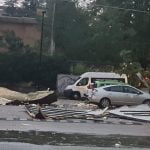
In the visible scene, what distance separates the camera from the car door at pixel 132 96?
113 ft

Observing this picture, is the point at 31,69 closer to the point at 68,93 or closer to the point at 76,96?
the point at 68,93

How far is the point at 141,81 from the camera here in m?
45.3

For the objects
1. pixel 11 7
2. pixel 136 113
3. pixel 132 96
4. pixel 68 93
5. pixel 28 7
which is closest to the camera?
pixel 136 113

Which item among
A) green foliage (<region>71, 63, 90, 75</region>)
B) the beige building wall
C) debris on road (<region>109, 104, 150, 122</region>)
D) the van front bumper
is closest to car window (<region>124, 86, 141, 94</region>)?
debris on road (<region>109, 104, 150, 122</region>)

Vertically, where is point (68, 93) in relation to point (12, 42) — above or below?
below

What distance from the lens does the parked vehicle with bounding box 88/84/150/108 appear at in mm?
33812

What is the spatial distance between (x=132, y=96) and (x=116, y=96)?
3.51 feet

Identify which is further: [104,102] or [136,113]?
[104,102]

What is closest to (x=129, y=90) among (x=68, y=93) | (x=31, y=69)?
(x=68, y=93)

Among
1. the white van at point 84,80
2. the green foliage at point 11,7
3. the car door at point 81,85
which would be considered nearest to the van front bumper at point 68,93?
the white van at point 84,80

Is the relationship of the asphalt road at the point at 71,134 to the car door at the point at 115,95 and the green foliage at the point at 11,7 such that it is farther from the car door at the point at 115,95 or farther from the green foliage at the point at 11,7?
the green foliage at the point at 11,7

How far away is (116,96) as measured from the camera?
112 ft

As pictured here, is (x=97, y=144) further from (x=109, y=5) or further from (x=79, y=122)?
(x=109, y=5)

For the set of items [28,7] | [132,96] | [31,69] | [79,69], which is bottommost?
[31,69]
